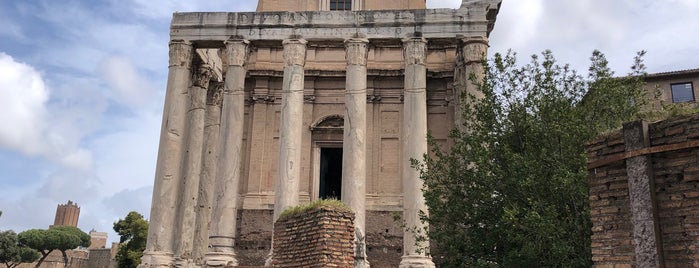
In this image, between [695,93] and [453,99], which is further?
[695,93]

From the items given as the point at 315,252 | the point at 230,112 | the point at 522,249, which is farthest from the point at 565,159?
the point at 230,112

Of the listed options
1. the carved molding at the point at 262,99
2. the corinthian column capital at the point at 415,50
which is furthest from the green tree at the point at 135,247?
the corinthian column capital at the point at 415,50

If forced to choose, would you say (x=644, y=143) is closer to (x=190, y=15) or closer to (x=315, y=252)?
(x=315, y=252)

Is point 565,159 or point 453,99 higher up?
point 453,99

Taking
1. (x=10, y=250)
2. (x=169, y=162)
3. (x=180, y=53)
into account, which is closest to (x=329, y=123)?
(x=180, y=53)

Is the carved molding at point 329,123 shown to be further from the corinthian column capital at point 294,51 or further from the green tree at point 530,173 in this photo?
the green tree at point 530,173

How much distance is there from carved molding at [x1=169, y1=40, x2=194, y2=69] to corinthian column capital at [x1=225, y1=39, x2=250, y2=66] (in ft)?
4.71

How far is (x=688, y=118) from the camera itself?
6332mm

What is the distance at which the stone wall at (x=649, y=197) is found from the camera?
616 centimetres

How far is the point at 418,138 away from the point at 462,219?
8.02m

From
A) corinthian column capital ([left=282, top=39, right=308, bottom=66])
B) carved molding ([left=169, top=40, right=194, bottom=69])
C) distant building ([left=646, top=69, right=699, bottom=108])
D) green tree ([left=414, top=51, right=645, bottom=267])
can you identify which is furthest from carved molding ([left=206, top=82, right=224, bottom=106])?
distant building ([left=646, top=69, right=699, bottom=108])

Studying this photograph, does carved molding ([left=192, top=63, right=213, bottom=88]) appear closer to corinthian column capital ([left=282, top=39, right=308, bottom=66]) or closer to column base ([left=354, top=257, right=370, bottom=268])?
corinthian column capital ([left=282, top=39, right=308, bottom=66])

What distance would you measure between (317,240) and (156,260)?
10.7 m

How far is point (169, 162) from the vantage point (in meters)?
21.0
